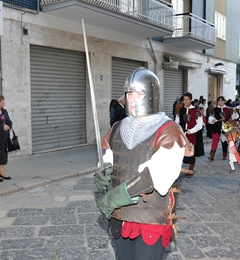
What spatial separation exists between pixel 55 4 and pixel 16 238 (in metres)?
7.43

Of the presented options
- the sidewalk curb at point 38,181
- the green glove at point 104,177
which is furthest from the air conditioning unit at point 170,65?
the green glove at point 104,177

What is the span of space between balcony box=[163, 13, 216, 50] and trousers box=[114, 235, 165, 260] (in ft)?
47.5

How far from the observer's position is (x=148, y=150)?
88.5 inches

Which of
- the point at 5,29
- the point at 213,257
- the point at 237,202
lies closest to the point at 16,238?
the point at 213,257

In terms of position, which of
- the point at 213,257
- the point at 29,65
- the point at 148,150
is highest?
the point at 29,65

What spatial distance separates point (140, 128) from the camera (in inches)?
93.1

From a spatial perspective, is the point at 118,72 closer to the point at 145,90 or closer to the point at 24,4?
the point at 24,4

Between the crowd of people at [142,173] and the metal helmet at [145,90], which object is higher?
the metal helmet at [145,90]

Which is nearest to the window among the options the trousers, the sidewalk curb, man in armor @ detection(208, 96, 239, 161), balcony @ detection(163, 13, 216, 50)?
balcony @ detection(163, 13, 216, 50)

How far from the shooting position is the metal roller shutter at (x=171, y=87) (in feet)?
55.5

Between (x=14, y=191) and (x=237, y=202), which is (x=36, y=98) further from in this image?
→ (x=237, y=202)

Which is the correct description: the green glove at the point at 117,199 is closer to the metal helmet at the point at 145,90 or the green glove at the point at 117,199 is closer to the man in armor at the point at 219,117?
the metal helmet at the point at 145,90

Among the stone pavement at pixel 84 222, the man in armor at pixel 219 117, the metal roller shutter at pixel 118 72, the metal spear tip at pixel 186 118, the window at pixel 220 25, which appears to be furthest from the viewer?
the window at pixel 220 25

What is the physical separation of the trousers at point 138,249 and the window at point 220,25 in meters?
21.2
